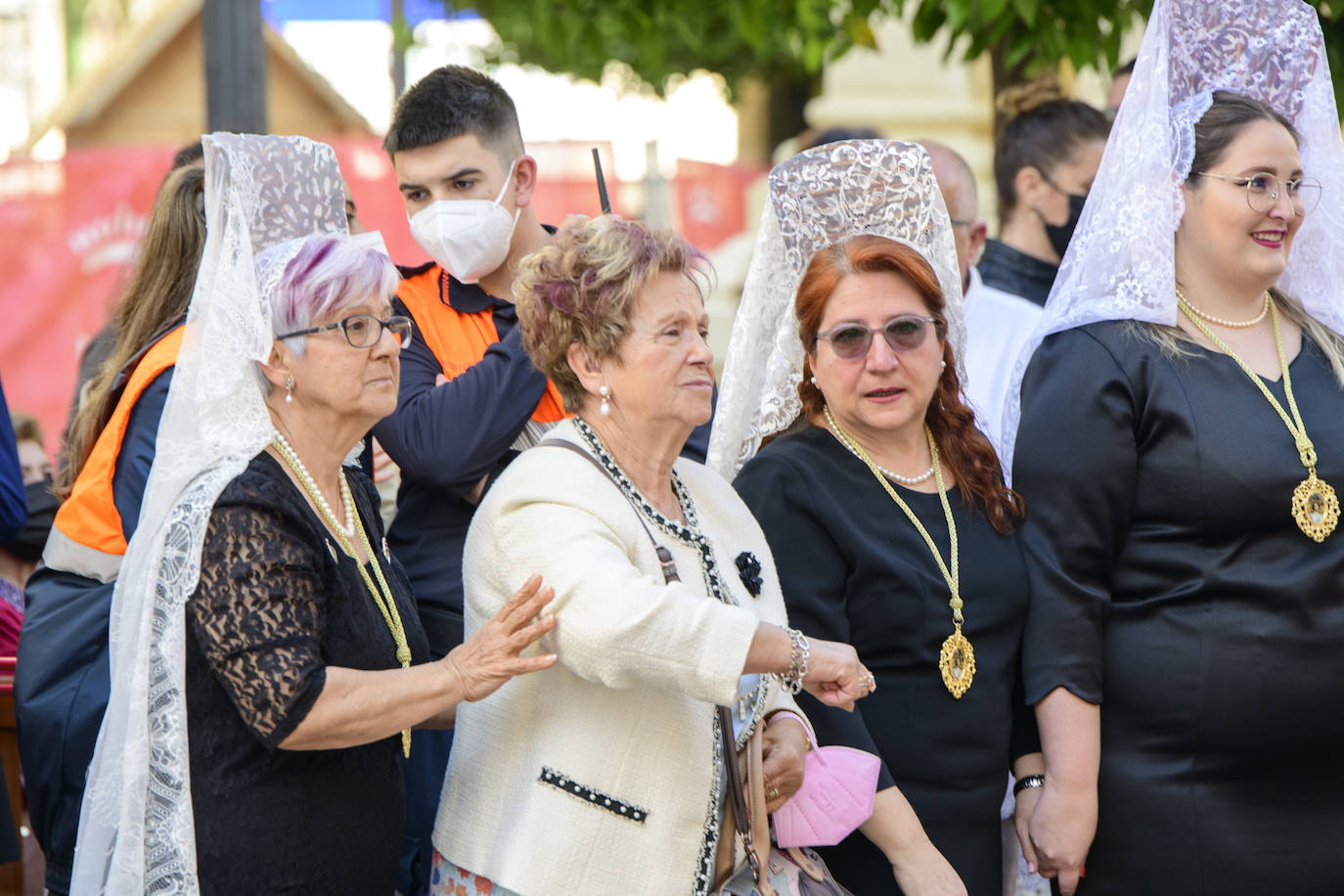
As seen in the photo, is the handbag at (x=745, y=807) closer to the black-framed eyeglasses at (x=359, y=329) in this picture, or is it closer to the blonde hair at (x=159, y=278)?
the black-framed eyeglasses at (x=359, y=329)

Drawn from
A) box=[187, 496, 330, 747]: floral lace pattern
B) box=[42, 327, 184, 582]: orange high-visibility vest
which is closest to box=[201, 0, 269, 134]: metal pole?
box=[42, 327, 184, 582]: orange high-visibility vest

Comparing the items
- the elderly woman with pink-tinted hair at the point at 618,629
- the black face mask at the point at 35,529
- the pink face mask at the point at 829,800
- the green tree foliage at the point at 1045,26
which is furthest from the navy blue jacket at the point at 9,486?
the green tree foliage at the point at 1045,26

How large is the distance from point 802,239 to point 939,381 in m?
0.42

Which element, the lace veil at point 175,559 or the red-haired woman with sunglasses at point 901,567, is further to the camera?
the red-haired woman with sunglasses at point 901,567

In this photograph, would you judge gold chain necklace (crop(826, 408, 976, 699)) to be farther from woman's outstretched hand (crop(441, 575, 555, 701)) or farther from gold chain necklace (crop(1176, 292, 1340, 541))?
woman's outstretched hand (crop(441, 575, 555, 701))

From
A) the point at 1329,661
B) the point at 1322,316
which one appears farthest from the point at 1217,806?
the point at 1322,316

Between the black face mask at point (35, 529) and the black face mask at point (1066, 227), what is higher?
the black face mask at point (1066, 227)

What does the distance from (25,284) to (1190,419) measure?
728 cm

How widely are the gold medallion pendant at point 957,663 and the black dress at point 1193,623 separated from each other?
156mm

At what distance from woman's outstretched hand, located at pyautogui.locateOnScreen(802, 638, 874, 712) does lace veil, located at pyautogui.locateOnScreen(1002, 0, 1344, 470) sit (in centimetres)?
98

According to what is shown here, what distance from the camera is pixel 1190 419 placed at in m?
3.08

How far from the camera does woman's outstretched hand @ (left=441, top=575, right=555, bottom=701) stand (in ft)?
8.25

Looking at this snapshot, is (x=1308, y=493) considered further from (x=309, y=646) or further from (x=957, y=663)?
(x=309, y=646)

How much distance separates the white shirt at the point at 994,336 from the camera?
4.81m
